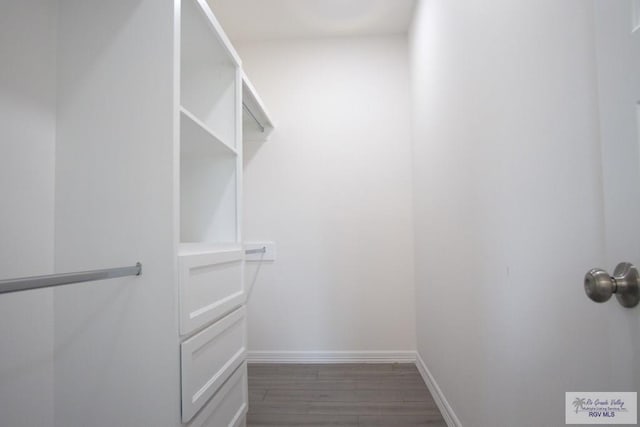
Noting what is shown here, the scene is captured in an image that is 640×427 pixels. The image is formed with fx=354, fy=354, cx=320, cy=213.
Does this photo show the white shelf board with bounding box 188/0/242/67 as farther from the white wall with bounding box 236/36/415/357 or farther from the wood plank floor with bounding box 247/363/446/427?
the wood plank floor with bounding box 247/363/446/427

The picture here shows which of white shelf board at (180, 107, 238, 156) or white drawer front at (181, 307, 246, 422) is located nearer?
white drawer front at (181, 307, 246, 422)

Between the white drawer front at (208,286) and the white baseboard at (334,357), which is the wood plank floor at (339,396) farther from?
the white drawer front at (208,286)

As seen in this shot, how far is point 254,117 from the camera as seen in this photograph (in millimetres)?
2480

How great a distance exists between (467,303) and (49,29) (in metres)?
1.78

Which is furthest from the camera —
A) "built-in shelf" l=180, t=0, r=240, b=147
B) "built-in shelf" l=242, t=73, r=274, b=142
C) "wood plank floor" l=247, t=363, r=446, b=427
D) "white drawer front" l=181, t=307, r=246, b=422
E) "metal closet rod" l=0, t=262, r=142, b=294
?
"built-in shelf" l=242, t=73, r=274, b=142

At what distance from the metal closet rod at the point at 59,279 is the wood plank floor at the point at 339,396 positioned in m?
1.18

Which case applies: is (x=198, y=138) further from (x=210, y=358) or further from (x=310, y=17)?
(x=310, y=17)

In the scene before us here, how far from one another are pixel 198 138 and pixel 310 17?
1550 millimetres

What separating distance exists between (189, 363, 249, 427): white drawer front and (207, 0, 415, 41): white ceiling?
7.31 ft

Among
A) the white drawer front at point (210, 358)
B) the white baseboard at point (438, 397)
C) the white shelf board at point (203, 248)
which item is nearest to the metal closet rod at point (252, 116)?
the white shelf board at point (203, 248)

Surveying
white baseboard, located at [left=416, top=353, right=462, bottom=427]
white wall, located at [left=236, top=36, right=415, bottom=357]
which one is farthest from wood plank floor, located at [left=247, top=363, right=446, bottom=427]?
white wall, located at [left=236, top=36, right=415, bottom=357]

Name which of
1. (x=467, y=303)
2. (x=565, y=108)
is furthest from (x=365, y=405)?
(x=565, y=108)

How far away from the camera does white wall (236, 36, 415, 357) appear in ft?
8.61

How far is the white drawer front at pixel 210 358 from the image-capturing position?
1111mm
